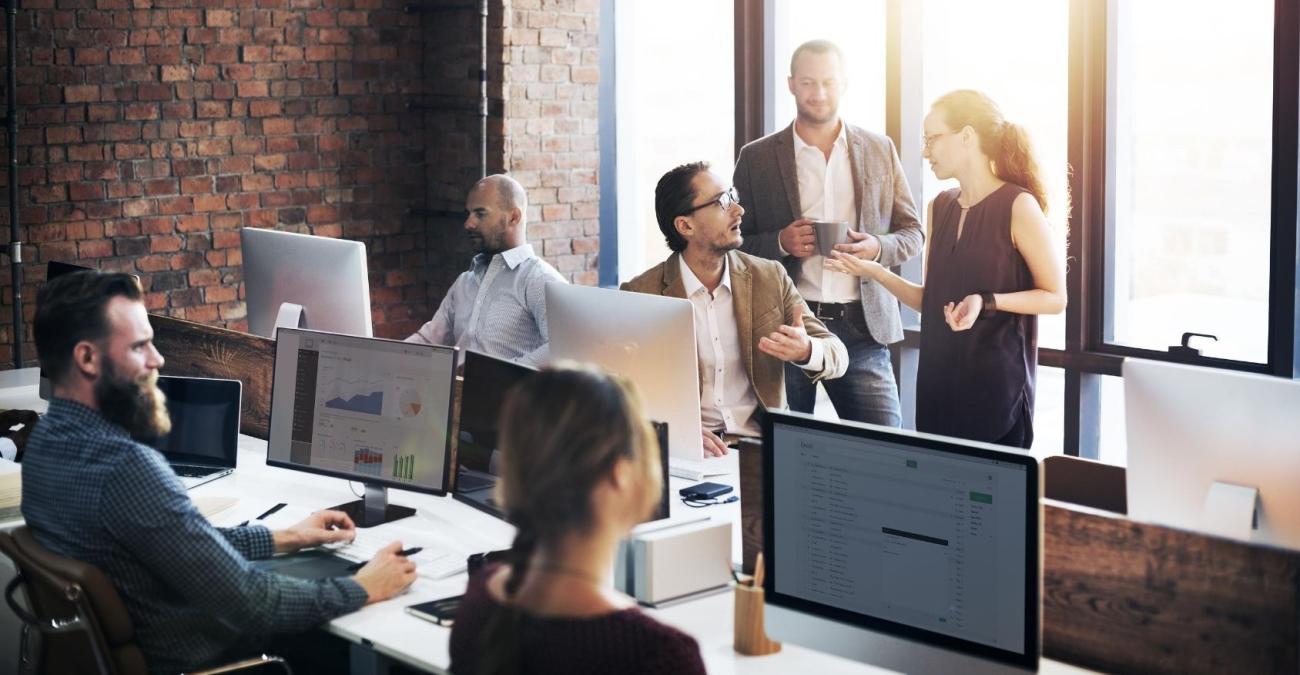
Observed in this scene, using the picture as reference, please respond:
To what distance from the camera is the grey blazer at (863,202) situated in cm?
480

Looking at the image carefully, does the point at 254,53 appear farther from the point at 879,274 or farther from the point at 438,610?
the point at 438,610

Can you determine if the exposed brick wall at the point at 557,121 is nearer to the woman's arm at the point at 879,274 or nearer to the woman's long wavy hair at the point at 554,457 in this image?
the woman's arm at the point at 879,274

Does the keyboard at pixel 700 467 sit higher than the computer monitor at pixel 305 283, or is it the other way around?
the computer monitor at pixel 305 283

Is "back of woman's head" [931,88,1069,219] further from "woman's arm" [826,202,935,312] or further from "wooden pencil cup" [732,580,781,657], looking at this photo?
"wooden pencil cup" [732,580,781,657]

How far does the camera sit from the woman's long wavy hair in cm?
182

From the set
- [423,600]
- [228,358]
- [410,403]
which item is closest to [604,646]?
[423,600]

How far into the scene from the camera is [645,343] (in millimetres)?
3359

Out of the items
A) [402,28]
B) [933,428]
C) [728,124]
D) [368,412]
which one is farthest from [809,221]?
[402,28]

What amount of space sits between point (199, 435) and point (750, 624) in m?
1.87

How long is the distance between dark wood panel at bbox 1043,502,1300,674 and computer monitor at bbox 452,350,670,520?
1.17m

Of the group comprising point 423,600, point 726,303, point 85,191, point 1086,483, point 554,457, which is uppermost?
point 85,191

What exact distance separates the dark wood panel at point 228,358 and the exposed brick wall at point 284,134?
1.38m

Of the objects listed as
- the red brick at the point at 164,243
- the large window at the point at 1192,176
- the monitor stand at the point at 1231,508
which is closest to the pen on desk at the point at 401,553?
the monitor stand at the point at 1231,508

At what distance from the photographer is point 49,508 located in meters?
2.60
